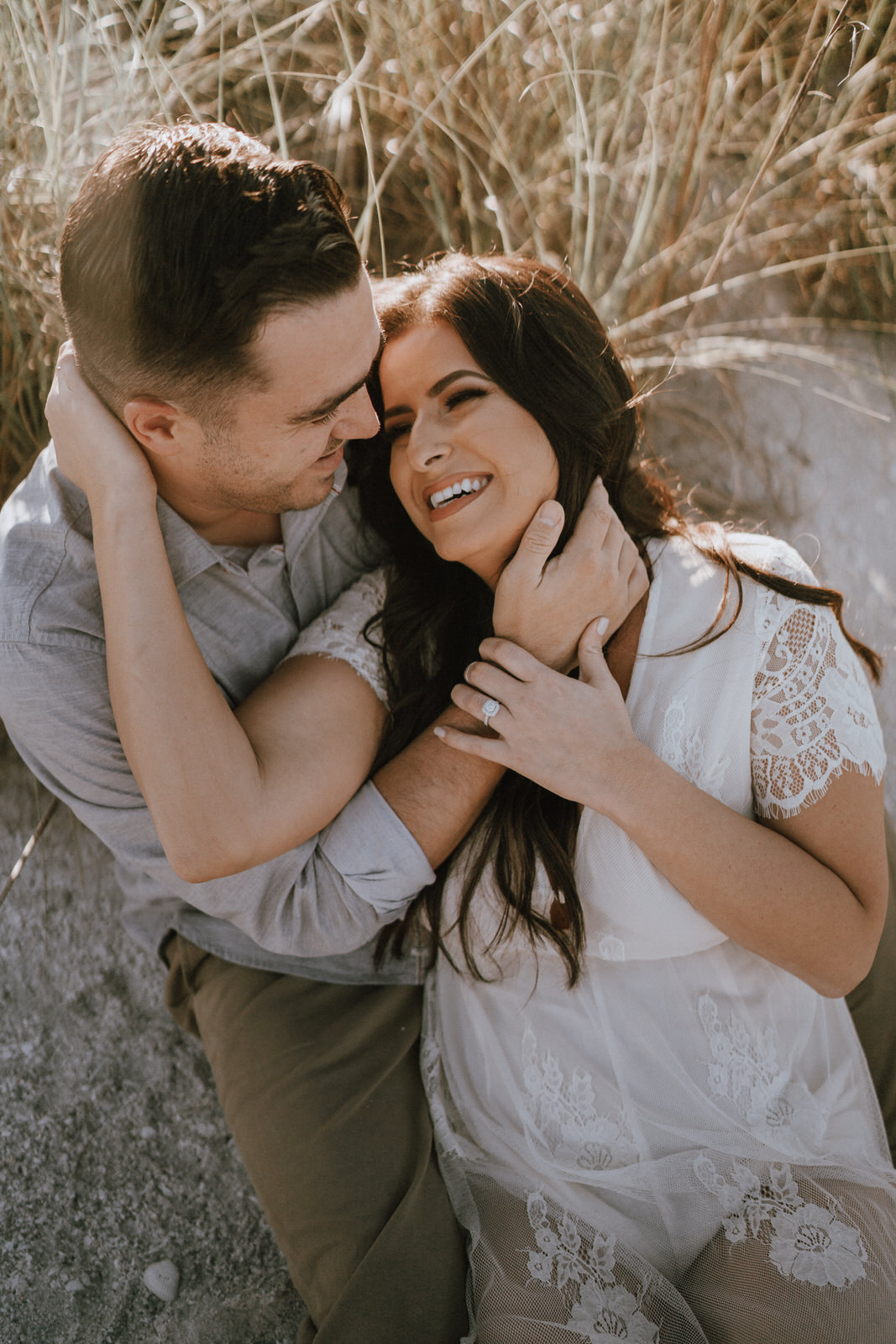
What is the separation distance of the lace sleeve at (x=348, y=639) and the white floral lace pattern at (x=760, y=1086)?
0.98m

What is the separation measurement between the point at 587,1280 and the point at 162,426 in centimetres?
175

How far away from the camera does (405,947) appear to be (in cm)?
221

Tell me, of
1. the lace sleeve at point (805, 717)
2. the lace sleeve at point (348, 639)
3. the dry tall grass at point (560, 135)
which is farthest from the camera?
the dry tall grass at point (560, 135)

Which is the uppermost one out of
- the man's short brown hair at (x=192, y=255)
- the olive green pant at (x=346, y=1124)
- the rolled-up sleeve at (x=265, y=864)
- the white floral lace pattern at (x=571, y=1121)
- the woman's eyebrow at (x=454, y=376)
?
the man's short brown hair at (x=192, y=255)

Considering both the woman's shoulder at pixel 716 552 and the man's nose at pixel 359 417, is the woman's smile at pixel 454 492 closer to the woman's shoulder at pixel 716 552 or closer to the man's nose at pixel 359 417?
the man's nose at pixel 359 417

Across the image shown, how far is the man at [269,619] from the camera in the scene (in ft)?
5.15

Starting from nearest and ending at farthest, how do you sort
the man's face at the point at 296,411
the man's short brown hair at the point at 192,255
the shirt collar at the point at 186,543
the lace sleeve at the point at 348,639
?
the man's short brown hair at the point at 192,255 < the man's face at the point at 296,411 < the shirt collar at the point at 186,543 < the lace sleeve at the point at 348,639

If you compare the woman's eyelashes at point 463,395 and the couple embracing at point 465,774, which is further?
the woman's eyelashes at point 463,395

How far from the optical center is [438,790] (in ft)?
6.27

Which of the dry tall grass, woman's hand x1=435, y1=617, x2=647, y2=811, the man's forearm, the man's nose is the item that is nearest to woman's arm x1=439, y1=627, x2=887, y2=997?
woman's hand x1=435, y1=617, x2=647, y2=811

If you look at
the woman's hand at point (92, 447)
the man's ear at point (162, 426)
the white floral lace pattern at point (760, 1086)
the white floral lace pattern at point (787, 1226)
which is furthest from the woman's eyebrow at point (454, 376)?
the white floral lace pattern at point (787, 1226)

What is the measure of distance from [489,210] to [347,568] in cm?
160

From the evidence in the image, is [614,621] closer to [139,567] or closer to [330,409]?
[330,409]

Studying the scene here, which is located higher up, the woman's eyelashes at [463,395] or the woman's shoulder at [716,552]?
the woman's eyelashes at [463,395]
